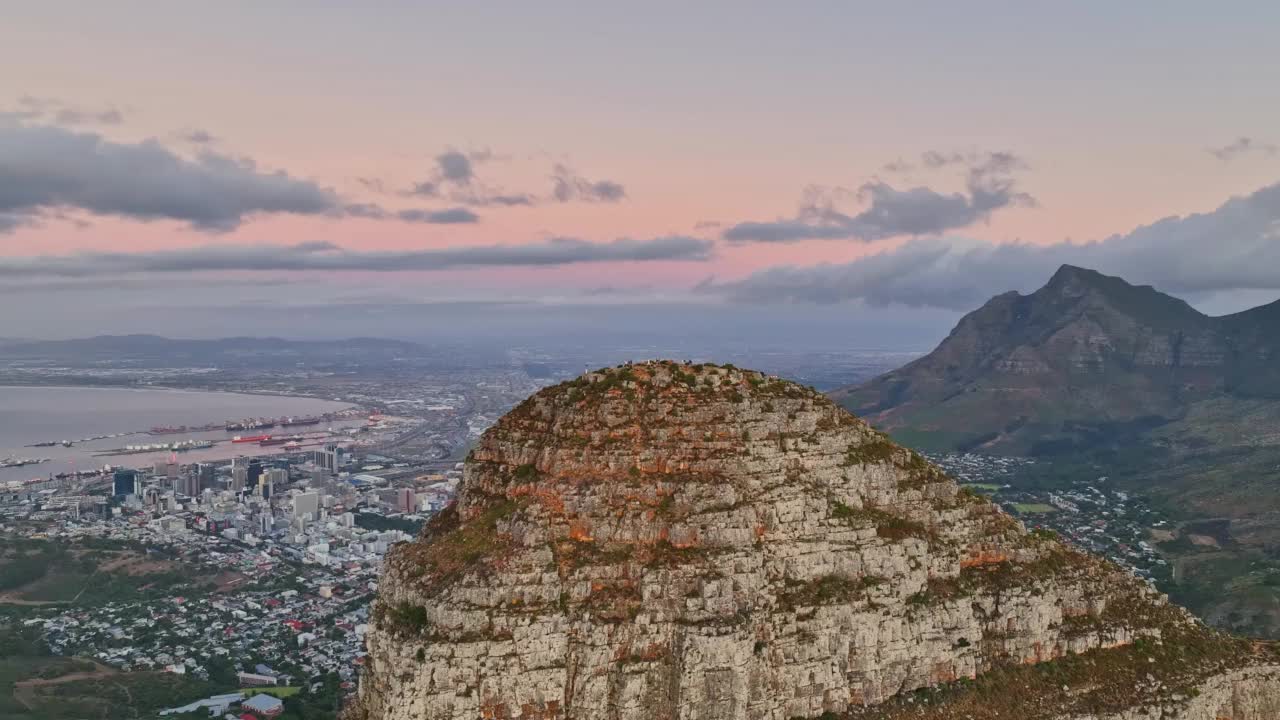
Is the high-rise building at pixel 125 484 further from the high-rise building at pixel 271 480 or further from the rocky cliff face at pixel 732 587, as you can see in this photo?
the rocky cliff face at pixel 732 587

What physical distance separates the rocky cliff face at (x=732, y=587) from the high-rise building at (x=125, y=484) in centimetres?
12707

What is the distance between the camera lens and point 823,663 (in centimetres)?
2584

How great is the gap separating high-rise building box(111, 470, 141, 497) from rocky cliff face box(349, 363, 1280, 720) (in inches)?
5003

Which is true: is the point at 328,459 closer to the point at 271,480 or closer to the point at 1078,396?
the point at 271,480

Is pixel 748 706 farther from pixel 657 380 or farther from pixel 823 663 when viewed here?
pixel 657 380

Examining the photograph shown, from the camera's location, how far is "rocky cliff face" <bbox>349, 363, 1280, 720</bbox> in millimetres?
Answer: 24562

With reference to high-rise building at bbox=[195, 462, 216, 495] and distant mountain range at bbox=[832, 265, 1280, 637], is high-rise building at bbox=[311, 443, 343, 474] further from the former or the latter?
distant mountain range at bbox=[832, 265, 1280, 637]

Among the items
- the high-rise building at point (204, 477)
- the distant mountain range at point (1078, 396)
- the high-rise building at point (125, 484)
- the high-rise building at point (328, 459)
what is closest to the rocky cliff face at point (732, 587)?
the high-rise building at point (204, 477)

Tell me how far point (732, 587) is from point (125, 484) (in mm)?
139986

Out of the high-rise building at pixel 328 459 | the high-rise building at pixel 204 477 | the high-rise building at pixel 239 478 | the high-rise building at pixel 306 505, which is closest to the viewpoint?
the high-rise building at pixel 306 505

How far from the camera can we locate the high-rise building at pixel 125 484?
13588cm

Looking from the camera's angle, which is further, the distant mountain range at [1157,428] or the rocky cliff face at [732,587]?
the distant mountain range at [1157,428]

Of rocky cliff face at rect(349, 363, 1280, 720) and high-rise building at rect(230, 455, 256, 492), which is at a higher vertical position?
rocky cliff face at rect(349, 363, 1280, 720)

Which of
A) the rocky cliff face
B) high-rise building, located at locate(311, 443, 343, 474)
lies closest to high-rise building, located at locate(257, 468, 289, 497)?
high-rise building, located at locate(311, 443, 343, 474)
